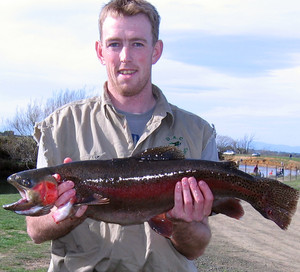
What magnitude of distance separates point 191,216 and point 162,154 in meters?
0.69

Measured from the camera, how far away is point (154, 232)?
4695 millimetres

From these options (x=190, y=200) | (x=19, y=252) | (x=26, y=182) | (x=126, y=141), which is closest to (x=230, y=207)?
(x=190, y=200)

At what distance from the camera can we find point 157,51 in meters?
5.53

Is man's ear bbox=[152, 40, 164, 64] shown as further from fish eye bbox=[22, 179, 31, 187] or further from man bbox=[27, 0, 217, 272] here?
fish eye bbox=[22, 179, 31, 187]

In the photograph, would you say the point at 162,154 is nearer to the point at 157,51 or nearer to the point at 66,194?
the point at 66,194

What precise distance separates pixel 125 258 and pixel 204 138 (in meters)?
1.69

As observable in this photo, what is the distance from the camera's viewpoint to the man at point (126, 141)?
4.55 m

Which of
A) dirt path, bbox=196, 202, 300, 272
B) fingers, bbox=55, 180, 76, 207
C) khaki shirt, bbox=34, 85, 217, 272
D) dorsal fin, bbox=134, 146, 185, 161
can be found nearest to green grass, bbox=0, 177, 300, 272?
dirt path, bbox=196, 202, 300, 272

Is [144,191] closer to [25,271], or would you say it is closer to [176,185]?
[176,185]

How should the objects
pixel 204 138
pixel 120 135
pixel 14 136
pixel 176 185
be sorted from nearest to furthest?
pixel 176 185 → pixel 120 135 → pixel 204 138 → pixel 14 136

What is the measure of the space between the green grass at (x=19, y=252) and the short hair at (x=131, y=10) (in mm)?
6817

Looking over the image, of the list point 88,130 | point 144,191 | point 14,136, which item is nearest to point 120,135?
point 88,130

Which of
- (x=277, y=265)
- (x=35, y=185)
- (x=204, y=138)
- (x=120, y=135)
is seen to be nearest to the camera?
(x=35, y=185)

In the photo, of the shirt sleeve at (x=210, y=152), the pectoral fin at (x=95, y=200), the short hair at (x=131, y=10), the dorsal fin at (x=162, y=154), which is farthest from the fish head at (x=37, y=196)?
the short hair at (x=131, y=10)
